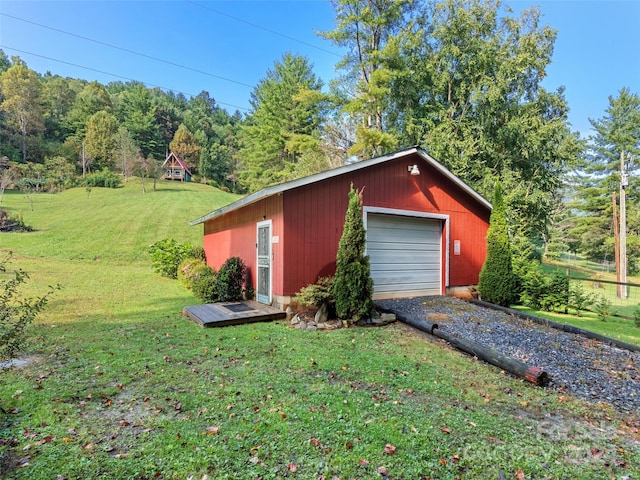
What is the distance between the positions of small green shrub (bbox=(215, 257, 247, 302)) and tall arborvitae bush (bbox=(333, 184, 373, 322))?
3.12 m

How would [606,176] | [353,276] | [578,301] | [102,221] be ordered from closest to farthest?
[353,276] → [578,301] → [102,221] → [606,176]

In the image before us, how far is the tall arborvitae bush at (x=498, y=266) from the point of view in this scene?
26.9 ft

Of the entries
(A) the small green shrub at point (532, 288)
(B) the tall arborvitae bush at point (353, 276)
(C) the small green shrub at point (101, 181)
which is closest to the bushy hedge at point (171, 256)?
(B) the tall arborvitae bush at point (353, 276)

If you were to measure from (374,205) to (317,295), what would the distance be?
2.73m

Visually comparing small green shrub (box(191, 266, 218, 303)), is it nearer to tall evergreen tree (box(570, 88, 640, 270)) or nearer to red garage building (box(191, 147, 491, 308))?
red garage building (box(191, 147, 491, 308))

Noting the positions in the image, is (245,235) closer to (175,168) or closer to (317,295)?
(317,295)

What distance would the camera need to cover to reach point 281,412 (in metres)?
2.83

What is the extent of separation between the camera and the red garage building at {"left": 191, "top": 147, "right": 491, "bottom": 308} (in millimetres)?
6633

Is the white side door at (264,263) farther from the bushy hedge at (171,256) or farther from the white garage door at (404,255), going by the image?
the bushy hedge at (171,256)

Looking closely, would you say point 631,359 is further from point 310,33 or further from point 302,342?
point 310,33

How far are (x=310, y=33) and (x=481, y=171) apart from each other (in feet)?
37.6

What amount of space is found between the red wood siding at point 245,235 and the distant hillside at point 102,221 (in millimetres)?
7121

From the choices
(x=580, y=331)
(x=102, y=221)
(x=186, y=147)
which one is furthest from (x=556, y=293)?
(x=186, y=147)

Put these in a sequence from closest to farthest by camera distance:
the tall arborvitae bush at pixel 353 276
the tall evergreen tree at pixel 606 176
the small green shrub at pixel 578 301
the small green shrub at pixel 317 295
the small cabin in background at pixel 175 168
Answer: the tall arborvitae bush at pixel 353 276 → the small green shrub at pixel 317 295 → the small green shrub at pixel 578 301 → the tall evergreen tree at pixel 606 176 → the small cabin in background at pixel 175 168
